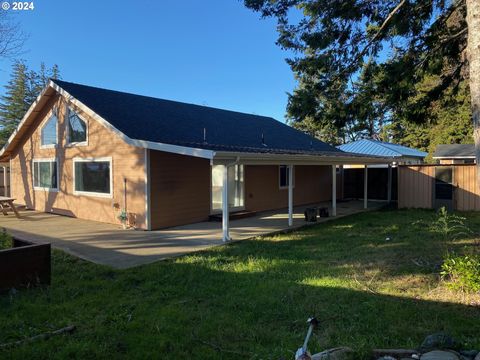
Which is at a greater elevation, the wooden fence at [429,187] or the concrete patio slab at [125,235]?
the wooden fence at [429,187]

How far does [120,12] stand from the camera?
1550cm

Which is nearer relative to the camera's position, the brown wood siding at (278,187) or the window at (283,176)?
the brown wood siding at (278,187)

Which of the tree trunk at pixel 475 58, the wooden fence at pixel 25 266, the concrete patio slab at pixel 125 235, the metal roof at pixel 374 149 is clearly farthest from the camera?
the metal roof at pixel 374 149

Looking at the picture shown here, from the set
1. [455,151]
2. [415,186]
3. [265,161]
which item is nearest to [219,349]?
[265,161]

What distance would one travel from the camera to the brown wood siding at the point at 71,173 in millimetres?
10453

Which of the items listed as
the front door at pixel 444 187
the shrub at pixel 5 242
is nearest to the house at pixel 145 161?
the front door at pixel 444 187

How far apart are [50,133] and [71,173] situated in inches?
93.0

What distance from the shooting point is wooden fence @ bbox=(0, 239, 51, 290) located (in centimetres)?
511

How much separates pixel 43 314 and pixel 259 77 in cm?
3229

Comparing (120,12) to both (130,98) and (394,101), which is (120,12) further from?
(394,101)

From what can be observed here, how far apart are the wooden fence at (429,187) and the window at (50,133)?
13.9m

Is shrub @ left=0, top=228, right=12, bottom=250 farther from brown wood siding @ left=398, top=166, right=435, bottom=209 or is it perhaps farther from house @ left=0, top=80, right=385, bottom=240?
brown wood siding @ left=398, top=166, right=435, bottom=209

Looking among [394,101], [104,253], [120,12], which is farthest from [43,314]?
[120,12]

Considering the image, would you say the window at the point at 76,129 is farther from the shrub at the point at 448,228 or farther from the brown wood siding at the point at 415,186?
the brown wood siding at the point at 415,186
